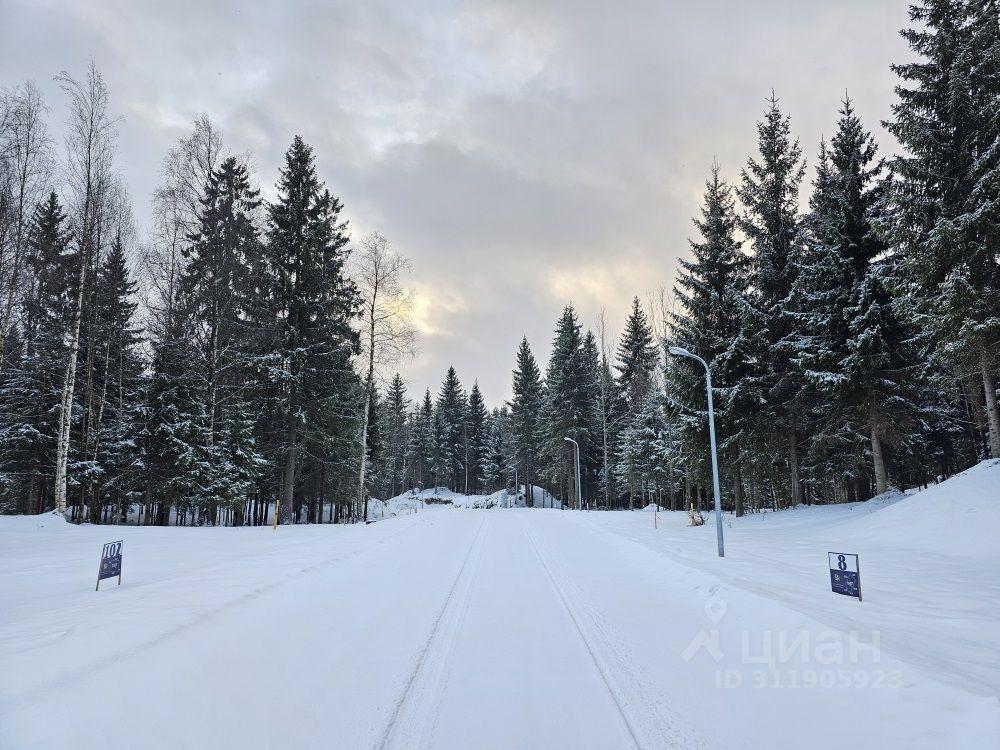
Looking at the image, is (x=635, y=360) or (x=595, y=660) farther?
(x=635, y=360)

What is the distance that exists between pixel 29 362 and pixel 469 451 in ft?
201

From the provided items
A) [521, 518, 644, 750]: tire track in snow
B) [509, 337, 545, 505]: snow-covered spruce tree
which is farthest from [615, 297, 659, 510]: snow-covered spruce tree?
[521, 518, 644, 750]: tire track in snow

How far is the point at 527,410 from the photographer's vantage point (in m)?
56.2

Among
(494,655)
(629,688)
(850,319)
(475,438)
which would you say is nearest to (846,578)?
(629,688)

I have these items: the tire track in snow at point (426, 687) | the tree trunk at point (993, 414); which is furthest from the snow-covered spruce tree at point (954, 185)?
the tire track in snow at point (426, 687)

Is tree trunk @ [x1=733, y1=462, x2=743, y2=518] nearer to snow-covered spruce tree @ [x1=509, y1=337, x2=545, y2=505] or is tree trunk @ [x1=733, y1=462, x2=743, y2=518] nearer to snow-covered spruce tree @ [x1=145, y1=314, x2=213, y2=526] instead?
snow-covered spruce tree @ [x1=145, y1=314, x2=213, y2=526]

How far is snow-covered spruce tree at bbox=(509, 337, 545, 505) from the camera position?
5591cm

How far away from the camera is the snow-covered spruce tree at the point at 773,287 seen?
70.6 ft

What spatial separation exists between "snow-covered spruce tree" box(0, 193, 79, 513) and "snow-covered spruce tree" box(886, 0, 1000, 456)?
1223 inches

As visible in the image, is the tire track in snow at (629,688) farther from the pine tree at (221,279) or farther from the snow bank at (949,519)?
the pine tree at (221,279)

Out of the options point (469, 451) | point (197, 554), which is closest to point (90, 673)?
point (197, 554)

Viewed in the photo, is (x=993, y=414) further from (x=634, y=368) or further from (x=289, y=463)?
(x=634, y=368)

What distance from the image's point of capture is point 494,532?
1953 centimetres

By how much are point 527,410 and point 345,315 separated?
34.4 m
